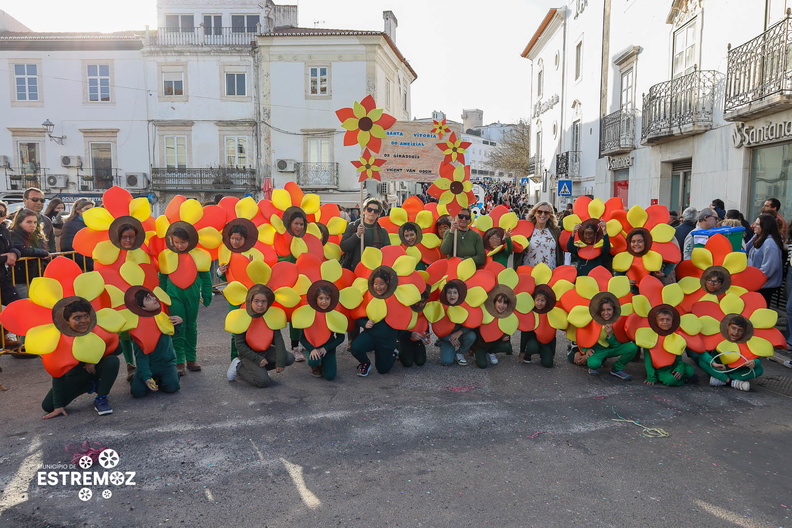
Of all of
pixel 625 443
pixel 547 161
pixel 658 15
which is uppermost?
pixel 658 15

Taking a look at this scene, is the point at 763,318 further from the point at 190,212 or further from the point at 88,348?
the point at 88,348

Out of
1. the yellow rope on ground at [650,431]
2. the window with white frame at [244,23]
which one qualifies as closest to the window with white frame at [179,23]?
the window with white frame at [244,23]

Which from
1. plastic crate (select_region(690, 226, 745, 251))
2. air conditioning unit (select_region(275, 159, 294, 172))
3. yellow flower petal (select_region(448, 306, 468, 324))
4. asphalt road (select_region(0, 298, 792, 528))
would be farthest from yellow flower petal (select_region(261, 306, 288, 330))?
air conditioning unit (select_region(275, 159, 294, 172))

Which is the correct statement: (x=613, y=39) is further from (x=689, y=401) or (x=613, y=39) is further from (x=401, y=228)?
(x=689, y=401)

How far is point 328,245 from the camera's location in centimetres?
679

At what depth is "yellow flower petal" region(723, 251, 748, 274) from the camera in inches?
223

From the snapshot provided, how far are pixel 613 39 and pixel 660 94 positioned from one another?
4359 mm

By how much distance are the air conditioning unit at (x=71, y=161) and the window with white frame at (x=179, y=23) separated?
22.7 feet

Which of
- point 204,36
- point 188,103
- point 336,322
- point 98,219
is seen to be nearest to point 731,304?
point 336,322

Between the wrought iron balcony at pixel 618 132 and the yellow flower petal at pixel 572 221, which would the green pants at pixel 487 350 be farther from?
the wrought iron balcony at pixel 618 132

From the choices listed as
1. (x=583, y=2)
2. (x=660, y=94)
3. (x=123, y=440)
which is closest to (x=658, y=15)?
(x=660, y=94)

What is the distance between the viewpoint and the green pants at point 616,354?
222 inches

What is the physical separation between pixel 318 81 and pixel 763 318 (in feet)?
75.3

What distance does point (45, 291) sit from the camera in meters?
4.44
